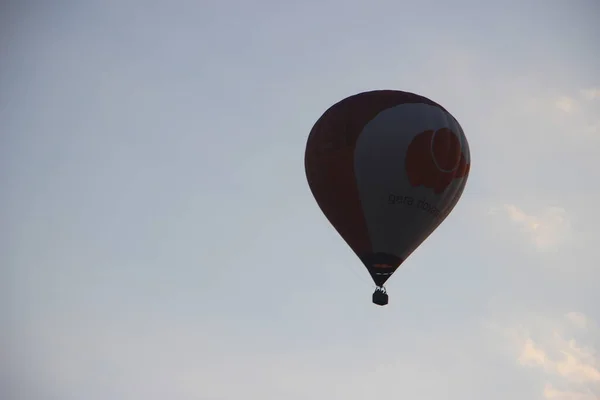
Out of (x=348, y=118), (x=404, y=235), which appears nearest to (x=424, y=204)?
(x=404, y=235)

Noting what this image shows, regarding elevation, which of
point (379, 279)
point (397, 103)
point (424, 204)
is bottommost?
point (379, 279)

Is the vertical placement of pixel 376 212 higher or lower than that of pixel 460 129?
lower

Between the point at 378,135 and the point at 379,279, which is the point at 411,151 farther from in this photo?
the point at 379,279

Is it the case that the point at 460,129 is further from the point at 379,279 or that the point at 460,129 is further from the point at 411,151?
the point at 379,279

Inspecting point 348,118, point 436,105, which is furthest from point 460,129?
point 348,118

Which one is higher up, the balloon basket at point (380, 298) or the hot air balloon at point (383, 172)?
the hot air balloon at point (383, 172)

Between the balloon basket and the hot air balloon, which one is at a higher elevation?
the hot air balloon
